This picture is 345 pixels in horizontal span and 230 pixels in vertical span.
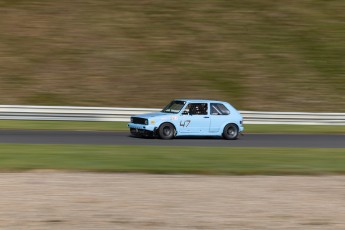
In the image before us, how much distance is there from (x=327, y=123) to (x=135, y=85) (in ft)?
30.3

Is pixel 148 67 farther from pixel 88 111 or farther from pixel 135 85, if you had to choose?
pixel 88 111

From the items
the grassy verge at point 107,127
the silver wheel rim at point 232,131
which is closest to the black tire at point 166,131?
the silver wheel rim at point 232,131

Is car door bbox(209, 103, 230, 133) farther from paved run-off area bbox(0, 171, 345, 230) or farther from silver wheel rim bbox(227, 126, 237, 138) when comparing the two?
paved run-off area bbox(0, 171, 345, 230)

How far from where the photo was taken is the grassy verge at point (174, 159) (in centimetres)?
1134

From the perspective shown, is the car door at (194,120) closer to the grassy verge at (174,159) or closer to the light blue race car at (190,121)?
the light blue race car at (190,121)

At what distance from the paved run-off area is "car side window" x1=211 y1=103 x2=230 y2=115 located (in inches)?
323

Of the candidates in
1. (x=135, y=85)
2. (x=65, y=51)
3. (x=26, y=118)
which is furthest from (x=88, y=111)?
(x=65, y=51)

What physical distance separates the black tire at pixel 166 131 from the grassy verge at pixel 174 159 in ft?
9.91

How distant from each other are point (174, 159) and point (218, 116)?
250 inches

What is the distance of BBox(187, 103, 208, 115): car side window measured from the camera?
61.5 ft

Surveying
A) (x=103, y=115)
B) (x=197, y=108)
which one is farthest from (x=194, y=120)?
(x=103, y=115)

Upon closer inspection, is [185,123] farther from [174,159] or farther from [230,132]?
[174,159]

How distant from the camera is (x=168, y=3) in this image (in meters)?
36.3

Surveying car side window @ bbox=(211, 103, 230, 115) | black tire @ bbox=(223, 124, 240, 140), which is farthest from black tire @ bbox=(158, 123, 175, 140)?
black tire @ bbox=(223, 124, 240, 140)
